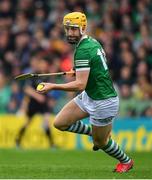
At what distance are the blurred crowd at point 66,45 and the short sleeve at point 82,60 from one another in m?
7.74

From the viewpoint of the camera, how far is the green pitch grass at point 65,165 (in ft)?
36.8

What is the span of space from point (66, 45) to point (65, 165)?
8.95m

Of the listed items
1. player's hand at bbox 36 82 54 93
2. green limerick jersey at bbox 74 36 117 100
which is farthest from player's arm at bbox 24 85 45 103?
player's hand at bbox 36 82 54 93

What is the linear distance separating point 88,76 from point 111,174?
1.46 metres

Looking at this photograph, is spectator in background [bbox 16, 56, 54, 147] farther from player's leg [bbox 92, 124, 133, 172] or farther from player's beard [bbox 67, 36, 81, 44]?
player's beard [bbox 67, 36, 81, 44]

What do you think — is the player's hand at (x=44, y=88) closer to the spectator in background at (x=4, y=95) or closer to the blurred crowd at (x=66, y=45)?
the blurred crowd at (x=66, y=45)

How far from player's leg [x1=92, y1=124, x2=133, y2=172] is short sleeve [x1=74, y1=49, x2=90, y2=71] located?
987 millimetres

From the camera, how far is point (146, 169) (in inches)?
498

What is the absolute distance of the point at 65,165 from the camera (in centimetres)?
1367

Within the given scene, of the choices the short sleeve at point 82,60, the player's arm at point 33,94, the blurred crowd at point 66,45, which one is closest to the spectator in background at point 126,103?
the blurred crowd at point 66,45

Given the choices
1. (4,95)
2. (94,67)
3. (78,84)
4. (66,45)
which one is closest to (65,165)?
(94,67)

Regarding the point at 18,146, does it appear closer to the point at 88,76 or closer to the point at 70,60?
the point at 70,60

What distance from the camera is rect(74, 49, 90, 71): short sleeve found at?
11.2m

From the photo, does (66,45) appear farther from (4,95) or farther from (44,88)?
(44,88)
